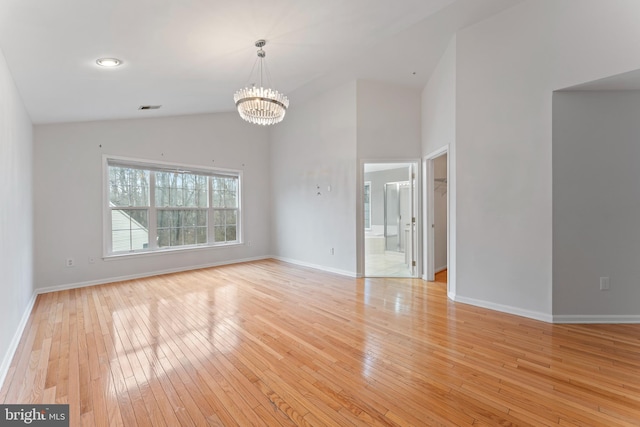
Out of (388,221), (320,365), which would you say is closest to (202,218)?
(320,365)

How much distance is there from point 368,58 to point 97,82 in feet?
11.2

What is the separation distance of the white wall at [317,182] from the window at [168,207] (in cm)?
115

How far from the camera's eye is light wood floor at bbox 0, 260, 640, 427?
166cm

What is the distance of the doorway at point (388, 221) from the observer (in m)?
Answer: 5.39

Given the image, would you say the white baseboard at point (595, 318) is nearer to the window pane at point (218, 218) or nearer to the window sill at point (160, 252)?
the window sill at point (160, 252)

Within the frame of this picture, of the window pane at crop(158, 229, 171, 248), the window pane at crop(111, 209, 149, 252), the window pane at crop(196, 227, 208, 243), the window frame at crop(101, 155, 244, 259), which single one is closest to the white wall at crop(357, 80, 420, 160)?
the window frame at crop(101, 155, 244, 259)

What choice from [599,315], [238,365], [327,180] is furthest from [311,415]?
[327,180]

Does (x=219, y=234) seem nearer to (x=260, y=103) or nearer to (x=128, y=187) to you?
(x=128, y=187)

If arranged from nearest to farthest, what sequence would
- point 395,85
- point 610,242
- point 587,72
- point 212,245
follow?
point 587,72
point 610,242
point 395,85
point 212,245

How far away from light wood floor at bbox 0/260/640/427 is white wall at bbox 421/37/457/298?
72cm

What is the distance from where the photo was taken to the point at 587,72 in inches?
106

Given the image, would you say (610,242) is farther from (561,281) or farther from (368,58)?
(368,58)

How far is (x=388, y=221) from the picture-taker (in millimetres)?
8414

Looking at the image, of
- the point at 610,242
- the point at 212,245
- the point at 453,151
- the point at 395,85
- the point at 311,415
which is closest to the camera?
the point at 311,415
